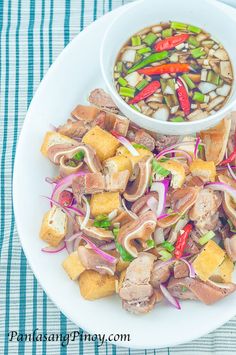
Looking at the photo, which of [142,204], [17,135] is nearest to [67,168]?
[142,204]

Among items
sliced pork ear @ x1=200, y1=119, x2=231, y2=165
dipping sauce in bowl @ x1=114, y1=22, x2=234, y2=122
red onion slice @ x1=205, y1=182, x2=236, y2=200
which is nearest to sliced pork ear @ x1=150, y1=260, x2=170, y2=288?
red onion slice @ x1=205, y1=182, x2=236, y2=200

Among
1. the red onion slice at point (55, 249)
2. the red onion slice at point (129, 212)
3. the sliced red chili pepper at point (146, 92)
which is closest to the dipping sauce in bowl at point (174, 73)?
the sliced red chili pepper at point (146, 92)

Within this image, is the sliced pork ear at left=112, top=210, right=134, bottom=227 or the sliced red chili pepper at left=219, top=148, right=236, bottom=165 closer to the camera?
the sliced pork ear at left=112, top=210, right=134, bottom=227

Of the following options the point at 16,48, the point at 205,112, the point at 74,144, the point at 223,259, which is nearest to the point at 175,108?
the point at 205,112

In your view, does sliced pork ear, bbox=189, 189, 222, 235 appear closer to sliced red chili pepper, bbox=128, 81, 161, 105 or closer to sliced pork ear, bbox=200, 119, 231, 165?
sliced pork ear, bbox=200, 119, 231, 165

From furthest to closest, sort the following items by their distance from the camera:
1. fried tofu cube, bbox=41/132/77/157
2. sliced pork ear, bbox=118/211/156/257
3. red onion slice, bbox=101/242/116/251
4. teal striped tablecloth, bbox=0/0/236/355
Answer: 1. teal striped tablecloth, bbox=0/0/236/355
2. fried tofu cube, bbox=41/132/77/157
3. red onion slice, bbox=101/242/116/251
4. sliced pork ear, bbox=118/211/156/257

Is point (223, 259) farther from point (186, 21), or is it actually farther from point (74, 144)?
point (186, 21)
